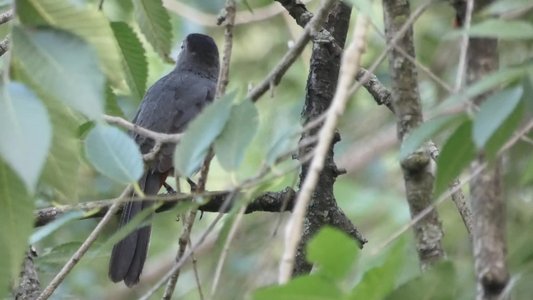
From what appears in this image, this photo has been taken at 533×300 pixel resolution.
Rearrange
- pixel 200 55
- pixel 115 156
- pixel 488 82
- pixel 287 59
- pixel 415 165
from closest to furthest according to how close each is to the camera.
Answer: pixel 488 82
pixel 115 156
pixel 415 165
pixel 287 59
pixel 200 55

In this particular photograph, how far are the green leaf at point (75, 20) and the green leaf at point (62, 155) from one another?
98 mm

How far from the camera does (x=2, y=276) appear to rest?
4.77ft

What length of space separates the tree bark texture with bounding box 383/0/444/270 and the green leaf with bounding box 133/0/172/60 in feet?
2.68

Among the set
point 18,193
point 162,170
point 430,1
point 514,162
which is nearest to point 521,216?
point 514,162

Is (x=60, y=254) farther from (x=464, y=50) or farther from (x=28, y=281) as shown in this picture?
(x=464, y=50)

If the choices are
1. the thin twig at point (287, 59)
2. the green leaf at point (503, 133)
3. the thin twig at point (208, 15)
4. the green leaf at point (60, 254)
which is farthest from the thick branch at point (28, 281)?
the thin twig at point (208, 15)

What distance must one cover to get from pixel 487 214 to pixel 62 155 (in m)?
0.61

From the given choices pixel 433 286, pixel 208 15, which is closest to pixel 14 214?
pixel 433 286

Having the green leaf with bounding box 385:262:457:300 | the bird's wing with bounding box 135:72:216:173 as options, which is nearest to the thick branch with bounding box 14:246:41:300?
the green leaf with bounding box 385:262:457:300

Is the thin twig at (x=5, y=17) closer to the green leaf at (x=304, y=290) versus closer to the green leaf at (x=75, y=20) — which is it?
the green leaf at (x=75, y=20)

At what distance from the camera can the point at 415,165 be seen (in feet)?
5.23

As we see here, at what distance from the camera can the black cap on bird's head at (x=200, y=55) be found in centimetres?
568

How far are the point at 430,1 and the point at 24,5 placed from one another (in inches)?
22.5

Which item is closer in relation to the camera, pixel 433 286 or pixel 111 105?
pixel 433 286
